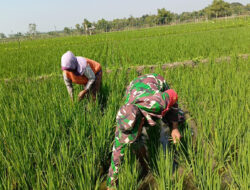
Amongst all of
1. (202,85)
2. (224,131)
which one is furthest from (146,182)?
(202,85)

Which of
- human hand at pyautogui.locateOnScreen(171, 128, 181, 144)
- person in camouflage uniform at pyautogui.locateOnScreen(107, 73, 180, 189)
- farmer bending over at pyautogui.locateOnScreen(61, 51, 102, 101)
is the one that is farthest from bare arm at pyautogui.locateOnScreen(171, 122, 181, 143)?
farmer bending over at pyautogui.locateOnScreen(61, 51, 102, 101)

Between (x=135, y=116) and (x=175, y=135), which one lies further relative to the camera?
(x=175, y=135)

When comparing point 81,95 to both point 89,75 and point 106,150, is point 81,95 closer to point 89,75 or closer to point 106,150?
point 89,75

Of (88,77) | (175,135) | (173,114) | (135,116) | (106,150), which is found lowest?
(106,150)

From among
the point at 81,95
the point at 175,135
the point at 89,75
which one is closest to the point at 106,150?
the point at 175,135

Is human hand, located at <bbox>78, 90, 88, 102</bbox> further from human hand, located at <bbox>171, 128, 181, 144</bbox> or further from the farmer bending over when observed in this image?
human hand, located at <bbox>171, 128, 181, 144</bbox>

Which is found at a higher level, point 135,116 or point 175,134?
point 135,116

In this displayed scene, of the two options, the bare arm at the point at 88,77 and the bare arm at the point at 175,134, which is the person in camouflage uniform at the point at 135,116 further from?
the bare arm at the point at 88,77

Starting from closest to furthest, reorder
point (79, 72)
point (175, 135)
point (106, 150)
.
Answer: point (175, 135) < point (106, 150) < point (79, 72)

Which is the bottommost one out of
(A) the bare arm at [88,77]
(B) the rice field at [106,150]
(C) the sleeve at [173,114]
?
(B) the rice field at [106,150]

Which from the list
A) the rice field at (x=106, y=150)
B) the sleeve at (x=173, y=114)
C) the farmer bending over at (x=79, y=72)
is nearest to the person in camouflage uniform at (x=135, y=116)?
the rice field at (x=106, y=150)

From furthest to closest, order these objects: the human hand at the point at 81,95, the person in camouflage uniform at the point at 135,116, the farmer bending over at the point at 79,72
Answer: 1. the human hand at the point at 81,95
2. the farmer bending over at the point at 79,72
3. the person in camouflage uniform at the point at 135,116

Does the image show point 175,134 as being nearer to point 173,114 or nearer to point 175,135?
point 175,135

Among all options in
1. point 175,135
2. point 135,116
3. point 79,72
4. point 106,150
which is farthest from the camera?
point 79,72
